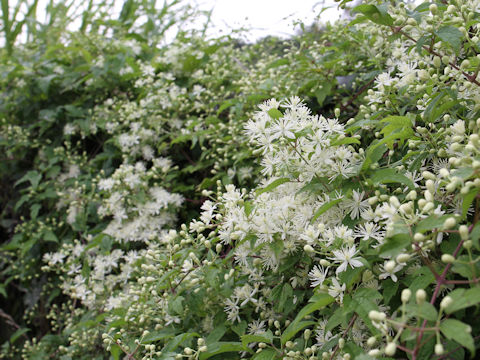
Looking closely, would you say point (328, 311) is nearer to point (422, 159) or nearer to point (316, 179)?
point (316, 179)

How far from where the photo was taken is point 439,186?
3.72 ft

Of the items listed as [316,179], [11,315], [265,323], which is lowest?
[11,315]

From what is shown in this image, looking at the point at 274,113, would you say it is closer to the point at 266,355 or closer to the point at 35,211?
the point at 266,355

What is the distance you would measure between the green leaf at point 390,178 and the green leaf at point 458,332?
15.7 inches

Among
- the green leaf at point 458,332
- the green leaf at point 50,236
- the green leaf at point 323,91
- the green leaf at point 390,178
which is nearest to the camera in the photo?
the green leaf at point 458,332

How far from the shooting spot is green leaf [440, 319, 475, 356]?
760 millimetres

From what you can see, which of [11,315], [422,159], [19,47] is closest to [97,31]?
[19,47]

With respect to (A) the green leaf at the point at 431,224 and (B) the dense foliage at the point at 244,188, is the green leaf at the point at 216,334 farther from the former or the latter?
(A) the green leaf at the point at 431,224

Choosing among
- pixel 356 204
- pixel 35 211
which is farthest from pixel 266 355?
pixel 35 211

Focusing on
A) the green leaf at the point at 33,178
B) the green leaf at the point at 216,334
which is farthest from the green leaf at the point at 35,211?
the green leaf at the point at 216,334

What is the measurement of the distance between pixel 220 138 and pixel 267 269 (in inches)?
40.1

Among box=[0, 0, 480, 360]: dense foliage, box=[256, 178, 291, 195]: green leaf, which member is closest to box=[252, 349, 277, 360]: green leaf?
box=[0, 0, 480, 360]: dense foliage

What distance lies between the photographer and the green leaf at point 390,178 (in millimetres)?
1126

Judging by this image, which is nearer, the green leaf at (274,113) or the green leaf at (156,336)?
the green leaf at (274,113)
